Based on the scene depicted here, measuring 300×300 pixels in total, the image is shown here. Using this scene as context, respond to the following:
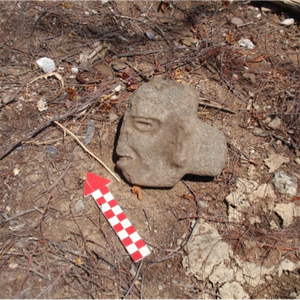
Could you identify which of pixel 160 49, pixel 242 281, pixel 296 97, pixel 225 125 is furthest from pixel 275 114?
pixel 242 281

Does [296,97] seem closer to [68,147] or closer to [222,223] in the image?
[222,223]

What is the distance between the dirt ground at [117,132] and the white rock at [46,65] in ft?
0.16

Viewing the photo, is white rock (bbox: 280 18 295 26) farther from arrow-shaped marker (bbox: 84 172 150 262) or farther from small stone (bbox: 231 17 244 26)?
arrow-shaped marker (bbox: 84 172 150 262)

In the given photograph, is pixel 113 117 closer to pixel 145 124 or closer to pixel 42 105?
pixel 145 124

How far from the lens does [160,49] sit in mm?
3229

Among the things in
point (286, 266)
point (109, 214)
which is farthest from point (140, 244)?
point (286, 266)

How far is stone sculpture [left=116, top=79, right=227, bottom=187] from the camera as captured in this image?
2400 mm

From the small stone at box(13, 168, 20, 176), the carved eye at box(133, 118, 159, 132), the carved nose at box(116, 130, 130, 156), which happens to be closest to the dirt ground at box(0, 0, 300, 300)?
the small stone at box(13, 168, 20, 176)

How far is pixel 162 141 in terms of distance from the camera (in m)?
2.43

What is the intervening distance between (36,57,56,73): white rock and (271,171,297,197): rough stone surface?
86.0 inches

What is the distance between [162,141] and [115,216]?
0.67 meters

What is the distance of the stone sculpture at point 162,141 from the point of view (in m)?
2.40

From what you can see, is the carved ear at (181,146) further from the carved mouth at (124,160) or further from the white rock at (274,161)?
the white rock at (274,161)

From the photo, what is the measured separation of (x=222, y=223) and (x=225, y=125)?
90 cm
